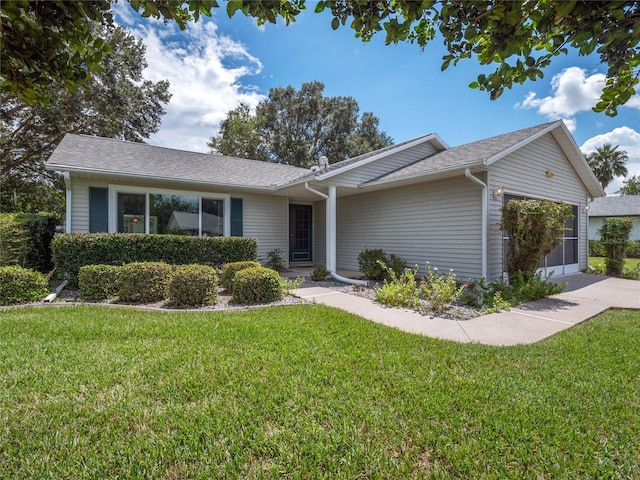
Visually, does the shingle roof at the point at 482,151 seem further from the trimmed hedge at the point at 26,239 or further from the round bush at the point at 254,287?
the trimmed hedge at the point at 26,239

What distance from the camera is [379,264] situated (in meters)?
9.11

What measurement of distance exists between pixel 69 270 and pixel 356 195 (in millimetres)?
8747

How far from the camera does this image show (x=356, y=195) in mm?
11430

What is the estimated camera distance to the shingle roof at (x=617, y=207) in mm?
23969

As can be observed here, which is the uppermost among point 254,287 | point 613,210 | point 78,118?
point 78,118

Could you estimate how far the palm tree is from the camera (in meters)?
27.8

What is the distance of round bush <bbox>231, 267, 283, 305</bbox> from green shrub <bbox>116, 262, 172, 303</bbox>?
1.45m

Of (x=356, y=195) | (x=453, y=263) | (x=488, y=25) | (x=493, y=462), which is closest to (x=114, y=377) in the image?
(x=493, y=462)

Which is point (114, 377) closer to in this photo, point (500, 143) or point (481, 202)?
point (481, 202)

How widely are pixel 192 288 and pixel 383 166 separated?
7.33 meters

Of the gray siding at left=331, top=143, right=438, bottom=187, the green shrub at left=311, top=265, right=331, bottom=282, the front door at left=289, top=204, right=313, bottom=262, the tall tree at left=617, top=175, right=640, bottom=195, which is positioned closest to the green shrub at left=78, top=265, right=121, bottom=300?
the green shrub at left=311, top=265, right=331, bottom=282

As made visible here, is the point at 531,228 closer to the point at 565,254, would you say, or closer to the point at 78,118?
the point at 565,254

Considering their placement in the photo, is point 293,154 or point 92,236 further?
point 293,154

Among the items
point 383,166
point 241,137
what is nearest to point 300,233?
point 383,166
